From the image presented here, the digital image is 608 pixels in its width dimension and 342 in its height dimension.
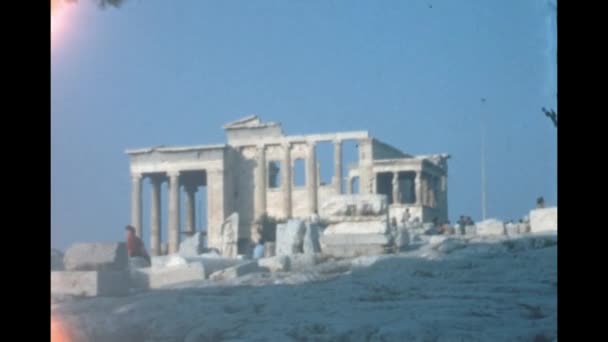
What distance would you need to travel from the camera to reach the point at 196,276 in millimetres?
10180

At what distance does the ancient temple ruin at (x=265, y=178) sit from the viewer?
3481cm

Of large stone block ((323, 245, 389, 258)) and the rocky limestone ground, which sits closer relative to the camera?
the rocky limestone ground

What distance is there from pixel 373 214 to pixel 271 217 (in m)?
25.3

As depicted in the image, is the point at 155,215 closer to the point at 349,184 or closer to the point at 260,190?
the point at 260,190

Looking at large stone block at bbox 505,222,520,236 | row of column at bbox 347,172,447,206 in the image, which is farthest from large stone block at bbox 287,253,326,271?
row of column at bbox 347,172,447,206

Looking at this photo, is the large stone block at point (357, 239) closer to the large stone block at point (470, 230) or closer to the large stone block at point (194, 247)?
the large stone block at point (194, 247)

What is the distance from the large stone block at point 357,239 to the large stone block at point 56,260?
379 centimetres

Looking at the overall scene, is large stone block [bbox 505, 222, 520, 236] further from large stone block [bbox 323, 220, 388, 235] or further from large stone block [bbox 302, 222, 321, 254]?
large stone block [bbox 302, 222, 321, 254]

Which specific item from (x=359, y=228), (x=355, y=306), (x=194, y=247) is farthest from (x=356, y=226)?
(x=194, y=247)

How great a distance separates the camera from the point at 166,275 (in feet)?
32.5

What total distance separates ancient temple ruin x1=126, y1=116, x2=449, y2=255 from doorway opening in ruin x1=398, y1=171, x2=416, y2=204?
0.28 feet

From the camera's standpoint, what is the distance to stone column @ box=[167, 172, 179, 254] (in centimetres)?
3575

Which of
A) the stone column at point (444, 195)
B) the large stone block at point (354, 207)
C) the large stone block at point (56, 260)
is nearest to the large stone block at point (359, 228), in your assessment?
the large stone block at point (354, 207)
